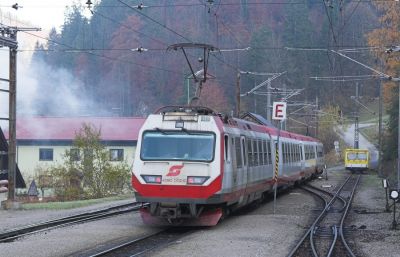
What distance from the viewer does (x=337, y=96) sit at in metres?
89.4

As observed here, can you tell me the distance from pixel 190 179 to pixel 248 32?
6141 centimetres

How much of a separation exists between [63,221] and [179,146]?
156 inches

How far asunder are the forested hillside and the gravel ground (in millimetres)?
35419

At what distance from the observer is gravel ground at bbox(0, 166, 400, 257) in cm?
1241

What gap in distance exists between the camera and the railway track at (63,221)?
14448 mm

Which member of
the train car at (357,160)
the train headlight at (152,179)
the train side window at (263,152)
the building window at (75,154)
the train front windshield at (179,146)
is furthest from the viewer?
the train car at (357,160)

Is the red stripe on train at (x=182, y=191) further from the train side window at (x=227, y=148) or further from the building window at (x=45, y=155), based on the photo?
A: the building window at (x=45, y=155)

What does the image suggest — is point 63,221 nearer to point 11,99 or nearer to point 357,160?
point 11,99

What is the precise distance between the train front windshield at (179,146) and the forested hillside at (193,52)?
37.5 m

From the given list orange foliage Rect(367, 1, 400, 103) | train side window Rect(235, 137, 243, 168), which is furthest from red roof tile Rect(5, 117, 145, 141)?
train side window Rect(235, 137, 243, 168)

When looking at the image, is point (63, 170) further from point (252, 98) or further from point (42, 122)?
point (252, 98)

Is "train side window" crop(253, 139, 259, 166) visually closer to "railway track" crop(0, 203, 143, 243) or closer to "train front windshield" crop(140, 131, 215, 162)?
"railway track" crop(0, 203, 143, 243)

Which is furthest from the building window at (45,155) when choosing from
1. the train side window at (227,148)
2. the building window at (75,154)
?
the train side window at (227,148)

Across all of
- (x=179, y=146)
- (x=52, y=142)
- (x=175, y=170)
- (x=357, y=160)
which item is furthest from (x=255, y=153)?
(x=357, y=160)
